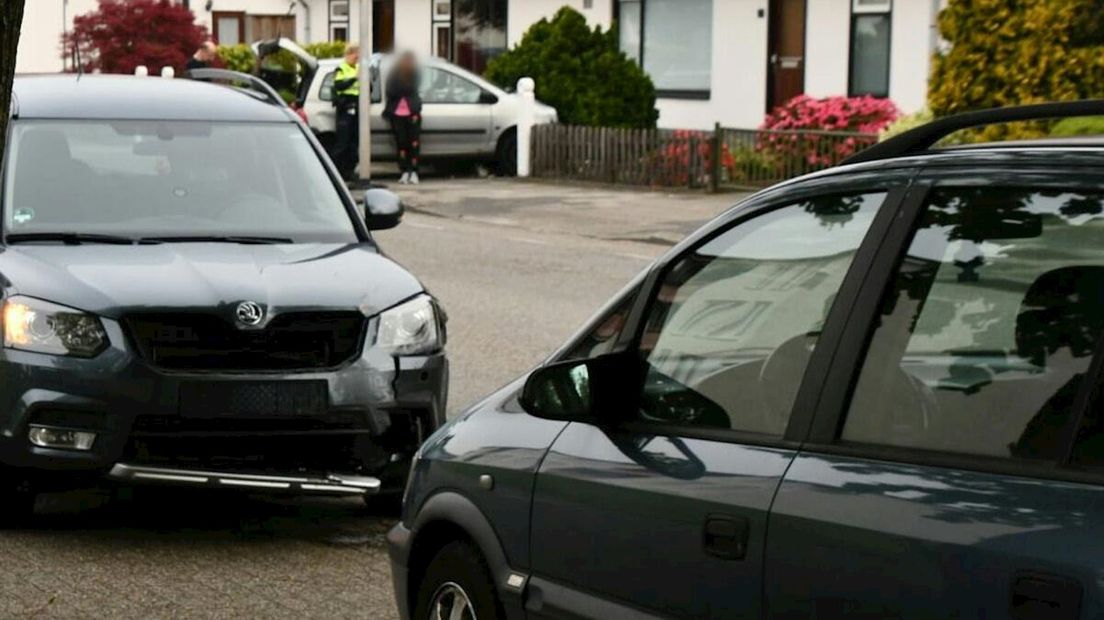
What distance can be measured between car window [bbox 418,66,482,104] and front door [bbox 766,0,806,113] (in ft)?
14.7

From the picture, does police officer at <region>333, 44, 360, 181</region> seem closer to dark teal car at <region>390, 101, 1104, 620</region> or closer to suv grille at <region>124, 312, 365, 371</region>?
suv grille at <region>124, 312, 365, 371</region>

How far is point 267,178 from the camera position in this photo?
31.6ft

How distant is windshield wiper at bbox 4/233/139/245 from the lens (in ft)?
29.0

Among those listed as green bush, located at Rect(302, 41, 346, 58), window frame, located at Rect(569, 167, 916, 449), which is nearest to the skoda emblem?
window frame, located at Rect(569, 167, 916, 449)

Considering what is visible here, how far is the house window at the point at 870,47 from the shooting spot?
3045 centimetres

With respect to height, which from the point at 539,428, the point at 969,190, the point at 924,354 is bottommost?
the point at 539,428

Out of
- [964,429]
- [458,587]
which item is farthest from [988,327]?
[458,587]

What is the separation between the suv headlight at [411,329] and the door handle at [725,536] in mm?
4007

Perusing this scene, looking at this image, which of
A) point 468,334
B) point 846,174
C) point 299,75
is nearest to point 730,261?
point 846,174

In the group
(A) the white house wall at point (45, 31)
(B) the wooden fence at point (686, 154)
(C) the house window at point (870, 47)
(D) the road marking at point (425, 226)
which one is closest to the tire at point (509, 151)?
(B) the wooden fence at point (686, 154)

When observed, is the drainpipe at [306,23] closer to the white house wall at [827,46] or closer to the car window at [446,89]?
the car window at [446,89]

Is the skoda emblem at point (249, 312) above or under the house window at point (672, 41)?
under

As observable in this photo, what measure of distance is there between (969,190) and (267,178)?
5823mm

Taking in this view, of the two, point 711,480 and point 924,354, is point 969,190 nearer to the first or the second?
point 924,354
